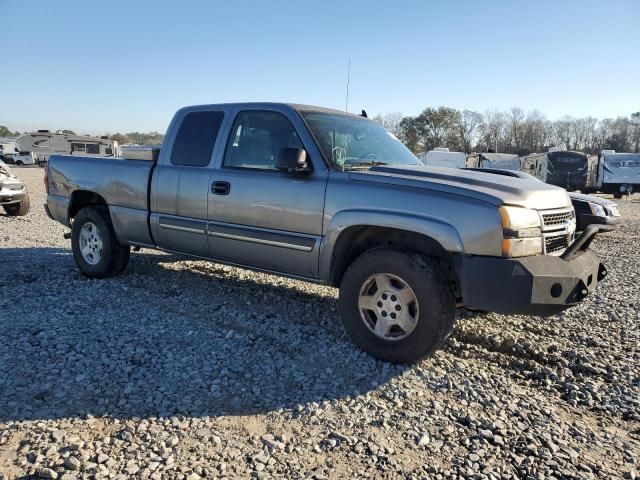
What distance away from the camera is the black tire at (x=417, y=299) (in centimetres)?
348

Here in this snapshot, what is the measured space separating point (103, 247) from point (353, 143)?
3.19 m

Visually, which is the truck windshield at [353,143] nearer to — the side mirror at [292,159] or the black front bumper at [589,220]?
the side mirror at [292,159]

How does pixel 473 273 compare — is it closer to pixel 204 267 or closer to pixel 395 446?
pixel 395 446

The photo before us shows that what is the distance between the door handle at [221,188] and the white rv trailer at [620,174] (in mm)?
26789

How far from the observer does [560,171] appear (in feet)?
86.2

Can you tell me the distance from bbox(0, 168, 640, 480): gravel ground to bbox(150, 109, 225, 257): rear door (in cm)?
67

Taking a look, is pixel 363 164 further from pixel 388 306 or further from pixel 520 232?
pixel 520 232

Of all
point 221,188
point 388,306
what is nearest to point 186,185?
point 221,188

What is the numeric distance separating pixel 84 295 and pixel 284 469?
11.7 feet

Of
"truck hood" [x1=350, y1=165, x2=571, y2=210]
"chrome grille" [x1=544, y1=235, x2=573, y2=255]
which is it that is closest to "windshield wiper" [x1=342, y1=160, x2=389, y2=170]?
"truck hood" [x1=350, y1=165, x2=571, y2=210]

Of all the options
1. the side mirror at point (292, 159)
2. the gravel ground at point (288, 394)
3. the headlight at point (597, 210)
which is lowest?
the gravel ground at point (288, 394)

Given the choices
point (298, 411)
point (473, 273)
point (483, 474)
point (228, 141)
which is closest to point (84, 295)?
point (228, 141)

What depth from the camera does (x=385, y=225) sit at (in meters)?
3.65

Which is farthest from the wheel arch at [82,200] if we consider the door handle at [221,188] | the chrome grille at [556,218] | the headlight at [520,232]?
the chrome grille at [556,218]
